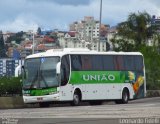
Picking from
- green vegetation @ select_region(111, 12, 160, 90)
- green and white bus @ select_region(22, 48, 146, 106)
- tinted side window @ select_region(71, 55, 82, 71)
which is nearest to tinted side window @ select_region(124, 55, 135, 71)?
green and white bus @ select_region(22, 48, 146, 106)

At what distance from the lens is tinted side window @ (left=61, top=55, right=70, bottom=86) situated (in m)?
32.7

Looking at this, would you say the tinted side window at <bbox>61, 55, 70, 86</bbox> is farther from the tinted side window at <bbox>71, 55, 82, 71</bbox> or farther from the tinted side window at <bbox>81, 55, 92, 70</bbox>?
the tinted side window at <bbox>81, 55, 92, 70</bbox>

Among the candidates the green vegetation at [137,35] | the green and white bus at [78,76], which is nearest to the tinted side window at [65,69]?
the green and white bus at [78,76]

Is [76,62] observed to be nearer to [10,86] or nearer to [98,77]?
[98,77]

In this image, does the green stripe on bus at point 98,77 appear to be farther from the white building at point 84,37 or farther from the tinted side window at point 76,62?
the white building at point 84,37

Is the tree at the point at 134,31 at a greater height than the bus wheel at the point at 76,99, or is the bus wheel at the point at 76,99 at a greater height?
the tree at the point at 134,31

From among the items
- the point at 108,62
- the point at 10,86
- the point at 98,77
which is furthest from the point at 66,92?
the point at 10,86

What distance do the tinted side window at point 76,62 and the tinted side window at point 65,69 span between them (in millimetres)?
491

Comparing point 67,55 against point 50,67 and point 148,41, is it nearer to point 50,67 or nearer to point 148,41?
point 50,67

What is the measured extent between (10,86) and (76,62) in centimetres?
607

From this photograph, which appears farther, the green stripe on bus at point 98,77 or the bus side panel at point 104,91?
the bus side panel at point 104,91

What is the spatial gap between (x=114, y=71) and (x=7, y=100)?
266 inches

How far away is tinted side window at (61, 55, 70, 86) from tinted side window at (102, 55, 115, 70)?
136 inches

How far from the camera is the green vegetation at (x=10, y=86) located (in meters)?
37.4
